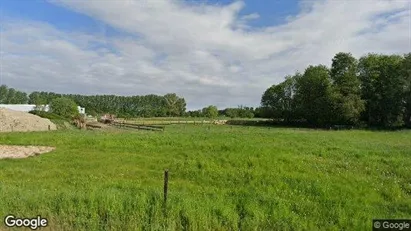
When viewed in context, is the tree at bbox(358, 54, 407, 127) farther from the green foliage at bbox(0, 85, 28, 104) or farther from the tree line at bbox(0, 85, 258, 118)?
the green foliage at bbox(0, 85, 28, 104)

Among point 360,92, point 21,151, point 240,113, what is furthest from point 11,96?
point 21,151

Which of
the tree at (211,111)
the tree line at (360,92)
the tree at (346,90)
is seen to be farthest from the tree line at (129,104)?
the tree at (346,90)

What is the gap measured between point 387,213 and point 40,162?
1436 centimetres

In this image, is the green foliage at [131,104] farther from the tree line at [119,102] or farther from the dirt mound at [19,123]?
the dirt mound at [19,123]

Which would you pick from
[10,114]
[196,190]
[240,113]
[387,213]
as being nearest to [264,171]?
[196,190]

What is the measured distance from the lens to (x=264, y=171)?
46.0 ft

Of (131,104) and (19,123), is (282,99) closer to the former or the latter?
(19,123)

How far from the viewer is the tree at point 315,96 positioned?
217 ft

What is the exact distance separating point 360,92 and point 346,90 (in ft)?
12.7

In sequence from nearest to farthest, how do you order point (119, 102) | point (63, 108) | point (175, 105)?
point (63, 108) → point (175, 105) → point (119, 102)

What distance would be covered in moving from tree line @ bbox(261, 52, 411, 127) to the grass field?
46.6 metres

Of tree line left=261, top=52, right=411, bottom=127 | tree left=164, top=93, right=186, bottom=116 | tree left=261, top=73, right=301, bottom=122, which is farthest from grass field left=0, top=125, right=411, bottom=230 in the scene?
tree left=164, top=93, right=186, bottom=116

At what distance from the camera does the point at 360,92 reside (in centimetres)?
6488

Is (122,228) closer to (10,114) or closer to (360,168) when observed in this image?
(360,168)
